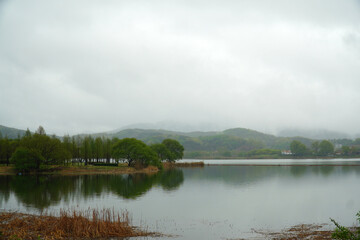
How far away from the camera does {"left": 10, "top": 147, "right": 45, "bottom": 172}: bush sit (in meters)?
84.0

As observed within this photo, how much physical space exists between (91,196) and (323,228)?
34.1m

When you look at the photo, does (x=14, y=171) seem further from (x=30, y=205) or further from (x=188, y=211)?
(x=188, y=211)

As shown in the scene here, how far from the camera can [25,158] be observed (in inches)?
3344

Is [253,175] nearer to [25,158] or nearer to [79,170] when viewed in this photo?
[79,170]

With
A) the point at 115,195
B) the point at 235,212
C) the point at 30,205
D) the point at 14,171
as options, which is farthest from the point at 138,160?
the point at 235,212

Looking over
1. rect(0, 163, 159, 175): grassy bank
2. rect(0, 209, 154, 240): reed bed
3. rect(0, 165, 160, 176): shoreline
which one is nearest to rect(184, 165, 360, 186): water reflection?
rect(0, 165, 160, 176): shoreline

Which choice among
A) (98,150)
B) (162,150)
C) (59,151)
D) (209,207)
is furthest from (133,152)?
(209,207)

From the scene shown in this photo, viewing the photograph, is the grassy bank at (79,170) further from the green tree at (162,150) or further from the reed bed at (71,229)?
the reed bed at (71,229)

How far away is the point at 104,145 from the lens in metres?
121

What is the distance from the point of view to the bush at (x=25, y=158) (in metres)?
84.0

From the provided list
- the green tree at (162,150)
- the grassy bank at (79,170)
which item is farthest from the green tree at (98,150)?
the green tree at (162,150)

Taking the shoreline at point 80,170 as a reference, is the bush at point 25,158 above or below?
above

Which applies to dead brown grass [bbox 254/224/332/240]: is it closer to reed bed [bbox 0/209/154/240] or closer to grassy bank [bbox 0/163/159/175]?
reed bed [bbox 0/209/154/240]

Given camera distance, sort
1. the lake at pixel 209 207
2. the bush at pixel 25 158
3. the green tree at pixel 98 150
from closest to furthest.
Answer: the lake at pixel 209 207
the bush at pixel 25 158
the green tree at pixel 98 150
